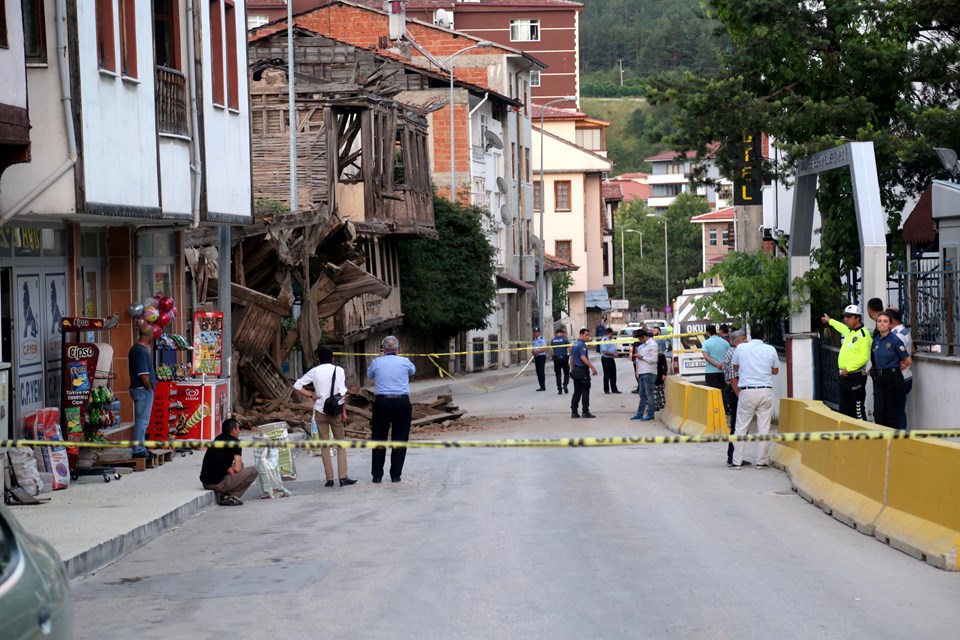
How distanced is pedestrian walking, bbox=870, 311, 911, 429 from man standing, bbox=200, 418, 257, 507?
801 centimetres

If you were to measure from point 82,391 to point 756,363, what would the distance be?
27.6 feet

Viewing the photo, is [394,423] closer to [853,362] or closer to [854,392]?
[853,362]

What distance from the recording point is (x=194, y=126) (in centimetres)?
1856

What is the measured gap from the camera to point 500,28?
10481 cm

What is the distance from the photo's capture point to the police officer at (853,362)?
59.0ft

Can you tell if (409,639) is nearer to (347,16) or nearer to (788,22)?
(788,22)

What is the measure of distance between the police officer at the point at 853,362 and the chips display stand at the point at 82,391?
956cm

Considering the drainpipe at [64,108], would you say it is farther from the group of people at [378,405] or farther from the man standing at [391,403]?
the man standing at [391,403]

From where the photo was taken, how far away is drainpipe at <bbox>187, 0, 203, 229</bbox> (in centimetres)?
1855

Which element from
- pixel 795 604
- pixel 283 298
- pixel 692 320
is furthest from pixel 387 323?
pixel 795 604

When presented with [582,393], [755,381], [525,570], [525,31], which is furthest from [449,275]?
[525,31]

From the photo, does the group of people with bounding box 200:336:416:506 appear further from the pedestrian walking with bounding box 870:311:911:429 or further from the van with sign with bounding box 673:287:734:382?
the van with sign with bounding box 673:287:734:382

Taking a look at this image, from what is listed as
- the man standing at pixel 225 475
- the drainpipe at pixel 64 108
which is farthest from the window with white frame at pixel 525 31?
the man standing at pixel 225 475

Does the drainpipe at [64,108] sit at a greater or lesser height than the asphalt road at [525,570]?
greater
